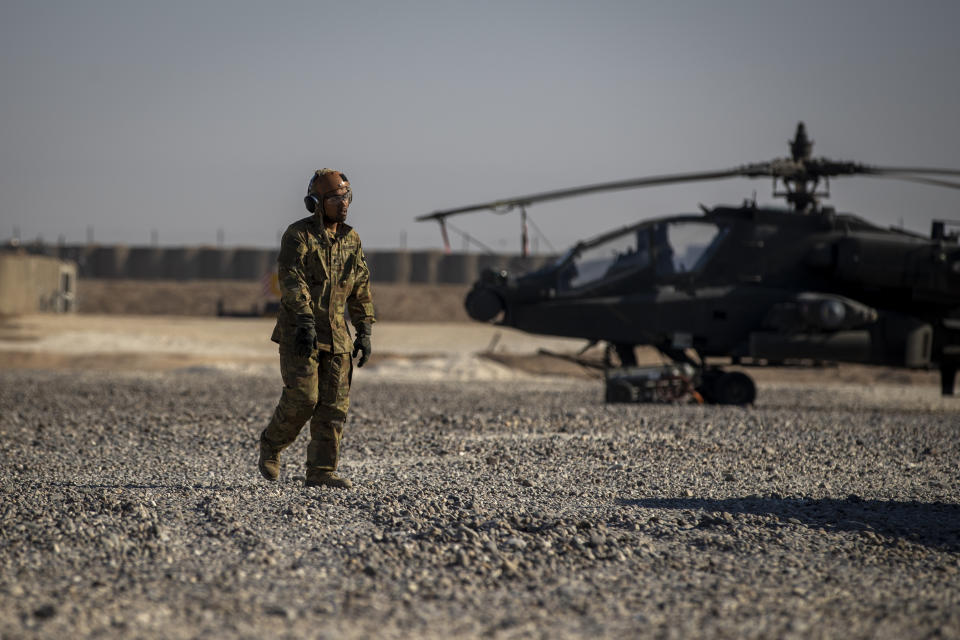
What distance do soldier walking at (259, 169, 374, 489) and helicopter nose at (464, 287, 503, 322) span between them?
24.6ft

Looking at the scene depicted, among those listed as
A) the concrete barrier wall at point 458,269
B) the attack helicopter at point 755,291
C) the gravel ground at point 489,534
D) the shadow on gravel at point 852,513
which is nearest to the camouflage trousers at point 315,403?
the gravel ground at point 489,534

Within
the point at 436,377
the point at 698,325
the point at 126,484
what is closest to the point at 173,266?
the point at 436,377

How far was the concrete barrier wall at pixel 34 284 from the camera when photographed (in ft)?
120

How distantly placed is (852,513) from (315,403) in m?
3.13

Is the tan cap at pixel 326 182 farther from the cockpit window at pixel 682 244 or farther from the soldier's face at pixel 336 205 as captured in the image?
the cockpit window at pixel 682 244

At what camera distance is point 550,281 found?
1385 centimetres

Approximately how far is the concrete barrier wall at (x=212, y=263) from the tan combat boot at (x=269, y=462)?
50196mm

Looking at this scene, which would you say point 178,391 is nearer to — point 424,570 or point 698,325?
point 698,325

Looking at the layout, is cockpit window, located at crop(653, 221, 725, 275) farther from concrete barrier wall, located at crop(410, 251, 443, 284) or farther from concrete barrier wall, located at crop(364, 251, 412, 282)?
concrete barrier wall, located at crop(364, 251, 412, 282)

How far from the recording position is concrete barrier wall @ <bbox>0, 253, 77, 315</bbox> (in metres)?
36.6

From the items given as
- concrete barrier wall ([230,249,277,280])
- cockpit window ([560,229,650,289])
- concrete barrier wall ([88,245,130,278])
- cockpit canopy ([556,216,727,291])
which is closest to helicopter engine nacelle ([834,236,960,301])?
cockpit canopy ([556,216,727,291])

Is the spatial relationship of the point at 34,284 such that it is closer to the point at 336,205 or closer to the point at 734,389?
the point at 734,389

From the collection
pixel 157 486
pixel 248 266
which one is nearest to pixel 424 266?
pixel 248 266

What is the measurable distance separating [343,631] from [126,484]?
3.43 meters
